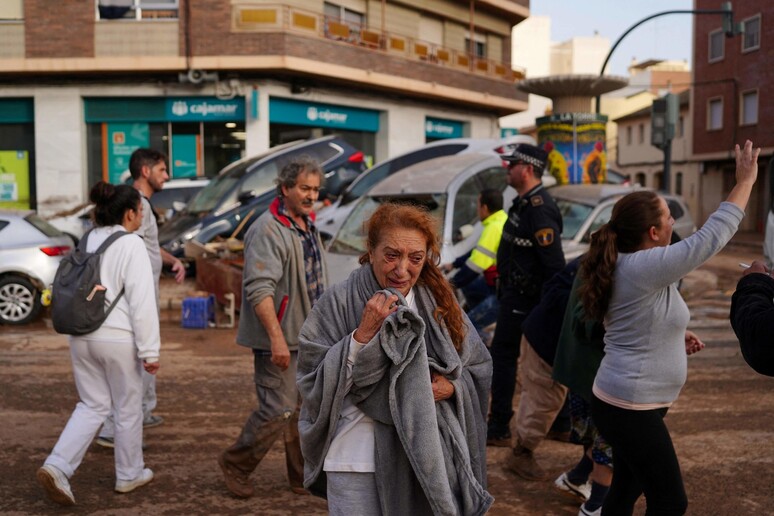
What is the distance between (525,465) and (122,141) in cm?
2015

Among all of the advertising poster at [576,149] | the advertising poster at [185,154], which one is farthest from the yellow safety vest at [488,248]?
the advertising poster at [185,154]

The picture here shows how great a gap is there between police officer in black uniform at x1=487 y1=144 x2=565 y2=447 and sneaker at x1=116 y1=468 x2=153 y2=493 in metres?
2.33

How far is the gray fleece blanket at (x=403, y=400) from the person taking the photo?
282cm

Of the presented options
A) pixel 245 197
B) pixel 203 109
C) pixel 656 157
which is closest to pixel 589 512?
pixel 245 197

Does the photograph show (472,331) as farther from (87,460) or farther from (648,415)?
(87,460)

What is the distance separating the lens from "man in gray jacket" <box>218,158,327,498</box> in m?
4.66

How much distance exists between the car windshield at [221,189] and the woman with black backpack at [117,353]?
33.0 ft

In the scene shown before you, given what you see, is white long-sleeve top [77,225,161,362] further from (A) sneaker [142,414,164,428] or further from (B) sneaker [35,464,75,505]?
(A) sneaker [142,414,164,428]

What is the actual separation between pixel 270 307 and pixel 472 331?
1737 millimetres

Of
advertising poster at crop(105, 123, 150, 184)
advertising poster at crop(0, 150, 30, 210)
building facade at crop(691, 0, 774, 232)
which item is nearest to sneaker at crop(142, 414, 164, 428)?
advertising poster at crop(105, 123, 150, 184)

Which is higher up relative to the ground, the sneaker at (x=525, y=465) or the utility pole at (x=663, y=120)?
the utility pole at (x=663, y=120)

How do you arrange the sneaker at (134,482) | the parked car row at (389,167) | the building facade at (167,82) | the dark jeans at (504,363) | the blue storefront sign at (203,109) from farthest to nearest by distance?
the blue storefront sign at (203,109) → the building facade at (167,82) → the parked car row at (389,167) → the dark jeans at (504,363) → the sneaker at (134,482)

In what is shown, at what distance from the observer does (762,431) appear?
6.22m

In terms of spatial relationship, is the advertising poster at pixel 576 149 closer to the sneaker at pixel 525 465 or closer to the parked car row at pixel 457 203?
the parked car row at pixel 457 203
